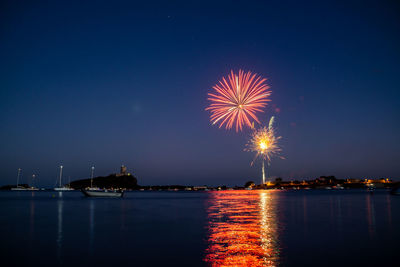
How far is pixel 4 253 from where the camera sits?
1644 cm

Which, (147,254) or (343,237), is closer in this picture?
(147,254)

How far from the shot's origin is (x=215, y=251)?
16.2m

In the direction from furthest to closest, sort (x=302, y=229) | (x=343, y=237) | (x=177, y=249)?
(x=302, y=229)
(x=343, y=237)
(x=177, y=249)

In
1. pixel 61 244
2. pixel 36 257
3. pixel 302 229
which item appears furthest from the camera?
pixel 302 229

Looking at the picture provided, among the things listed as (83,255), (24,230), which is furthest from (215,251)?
(24,230)

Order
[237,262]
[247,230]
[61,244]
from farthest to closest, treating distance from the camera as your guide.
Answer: [247,230] → [61,244] → [237,262]

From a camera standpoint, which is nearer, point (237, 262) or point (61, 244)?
point (237, 262)

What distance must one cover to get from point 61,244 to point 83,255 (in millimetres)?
4212

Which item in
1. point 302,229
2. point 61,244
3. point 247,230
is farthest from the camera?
point 302,229

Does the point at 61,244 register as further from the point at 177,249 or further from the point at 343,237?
the point at 343,237

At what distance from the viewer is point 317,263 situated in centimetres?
1401

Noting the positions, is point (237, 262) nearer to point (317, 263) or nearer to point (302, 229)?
point (317, 263)

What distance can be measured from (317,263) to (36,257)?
14.3 meters

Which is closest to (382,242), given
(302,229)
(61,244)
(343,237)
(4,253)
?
(343,237)
